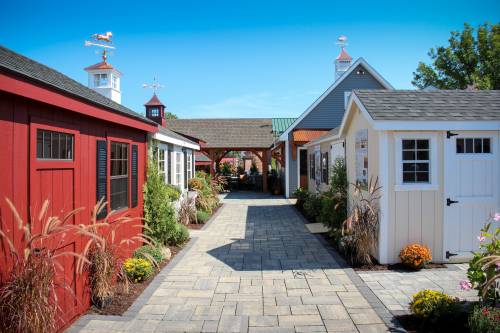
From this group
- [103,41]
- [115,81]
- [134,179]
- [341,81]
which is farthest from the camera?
[341,81]

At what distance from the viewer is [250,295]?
5.52 metres

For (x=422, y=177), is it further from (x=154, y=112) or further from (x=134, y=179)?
(x=154, y=112)

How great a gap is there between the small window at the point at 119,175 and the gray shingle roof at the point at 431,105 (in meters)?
4.88

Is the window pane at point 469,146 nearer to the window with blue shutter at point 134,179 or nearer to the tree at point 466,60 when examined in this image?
the window with blue shutter at point 134,179

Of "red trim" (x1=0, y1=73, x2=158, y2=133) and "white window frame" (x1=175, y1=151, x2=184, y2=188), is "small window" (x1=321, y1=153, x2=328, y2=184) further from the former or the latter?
"red trim" (x1=0, y1=73, x2=158, y2=133)

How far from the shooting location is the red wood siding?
3.53m

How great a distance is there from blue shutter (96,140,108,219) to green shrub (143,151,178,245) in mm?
1951

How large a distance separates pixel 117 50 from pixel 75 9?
167 centimetres

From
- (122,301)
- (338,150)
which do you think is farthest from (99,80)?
(122,301)

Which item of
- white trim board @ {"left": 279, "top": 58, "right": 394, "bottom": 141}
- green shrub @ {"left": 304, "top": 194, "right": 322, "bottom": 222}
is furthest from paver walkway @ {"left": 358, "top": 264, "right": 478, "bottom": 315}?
white trim board @ {"left": 279, "top": 58, "right": 394, "bottom": 141}

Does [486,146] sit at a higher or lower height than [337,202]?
higher

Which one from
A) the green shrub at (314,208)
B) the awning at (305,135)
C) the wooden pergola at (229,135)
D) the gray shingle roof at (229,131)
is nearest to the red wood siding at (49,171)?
the green shrub at (314,208)

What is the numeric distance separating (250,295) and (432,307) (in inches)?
99.9

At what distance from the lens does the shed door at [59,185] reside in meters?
3.98
